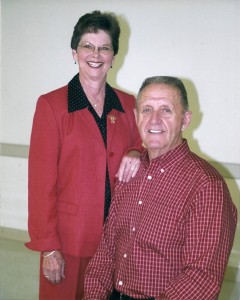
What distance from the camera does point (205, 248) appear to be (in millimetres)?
1222

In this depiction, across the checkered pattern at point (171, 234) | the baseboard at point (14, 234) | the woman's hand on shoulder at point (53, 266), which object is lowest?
the baseboard at point (14, 234)

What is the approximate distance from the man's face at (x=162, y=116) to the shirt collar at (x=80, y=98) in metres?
0.35

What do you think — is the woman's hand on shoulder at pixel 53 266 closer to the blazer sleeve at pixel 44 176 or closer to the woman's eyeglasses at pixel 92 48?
the blazer sleeve at pixel 44 176

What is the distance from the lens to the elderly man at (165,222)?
4.02ft

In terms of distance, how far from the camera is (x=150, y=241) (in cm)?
133

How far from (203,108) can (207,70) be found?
312 mm

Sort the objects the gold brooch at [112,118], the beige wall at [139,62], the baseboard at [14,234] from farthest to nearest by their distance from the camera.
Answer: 1. the baseboard at [14,234]
2. the beige wall at [139,62]
3. the gold brooch at [112,118]

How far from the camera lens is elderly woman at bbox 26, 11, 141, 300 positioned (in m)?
1.63

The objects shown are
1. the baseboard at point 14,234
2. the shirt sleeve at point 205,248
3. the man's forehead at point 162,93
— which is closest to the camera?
the shirt sleeve at point 205,248

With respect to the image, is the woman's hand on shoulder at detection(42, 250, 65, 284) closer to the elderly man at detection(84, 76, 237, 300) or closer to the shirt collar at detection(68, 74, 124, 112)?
the elderly man at detection(84, 76, 237, 300)

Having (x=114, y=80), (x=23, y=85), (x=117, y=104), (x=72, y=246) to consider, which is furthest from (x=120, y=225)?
(x=23, y=85)

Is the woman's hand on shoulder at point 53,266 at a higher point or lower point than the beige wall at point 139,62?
lower

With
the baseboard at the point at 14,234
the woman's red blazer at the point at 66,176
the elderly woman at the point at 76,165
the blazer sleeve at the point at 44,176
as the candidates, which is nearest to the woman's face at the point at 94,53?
the elderly woman at the point at 76,165

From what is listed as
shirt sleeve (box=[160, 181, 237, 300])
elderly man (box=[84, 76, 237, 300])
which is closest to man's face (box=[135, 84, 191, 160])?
elderly man (box=[84, 76, 237, 300])
